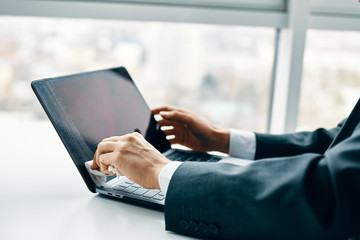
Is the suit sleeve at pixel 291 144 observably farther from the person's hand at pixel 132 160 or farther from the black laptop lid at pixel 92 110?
the person's hand at pixel 132 160

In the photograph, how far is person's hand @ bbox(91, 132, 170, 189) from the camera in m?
0.74

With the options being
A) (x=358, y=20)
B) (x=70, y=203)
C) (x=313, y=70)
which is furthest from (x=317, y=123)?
(x=70, y=203)

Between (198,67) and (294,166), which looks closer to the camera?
(294,166)

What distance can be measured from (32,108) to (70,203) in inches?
48.1

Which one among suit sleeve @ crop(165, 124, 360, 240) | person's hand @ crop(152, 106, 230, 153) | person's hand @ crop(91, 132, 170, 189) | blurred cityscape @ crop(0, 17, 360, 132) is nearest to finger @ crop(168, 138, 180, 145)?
person's hand @ crop(152, 106, 230, 153)

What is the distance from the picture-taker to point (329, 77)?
6.09ft

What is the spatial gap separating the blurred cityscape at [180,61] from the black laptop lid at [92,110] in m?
0.65

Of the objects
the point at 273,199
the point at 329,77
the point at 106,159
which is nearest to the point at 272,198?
the point at 273,199

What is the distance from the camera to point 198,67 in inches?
80.0

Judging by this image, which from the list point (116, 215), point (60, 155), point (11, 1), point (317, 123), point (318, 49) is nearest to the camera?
point (116, 215)

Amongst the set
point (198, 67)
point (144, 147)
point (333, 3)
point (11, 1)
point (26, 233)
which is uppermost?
point (333, 3)

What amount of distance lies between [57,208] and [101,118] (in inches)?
10.5

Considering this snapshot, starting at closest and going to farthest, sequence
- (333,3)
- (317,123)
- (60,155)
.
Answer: (60,155), (333,3), (317,123)

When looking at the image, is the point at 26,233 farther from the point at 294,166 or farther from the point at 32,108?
the point at 32,108
